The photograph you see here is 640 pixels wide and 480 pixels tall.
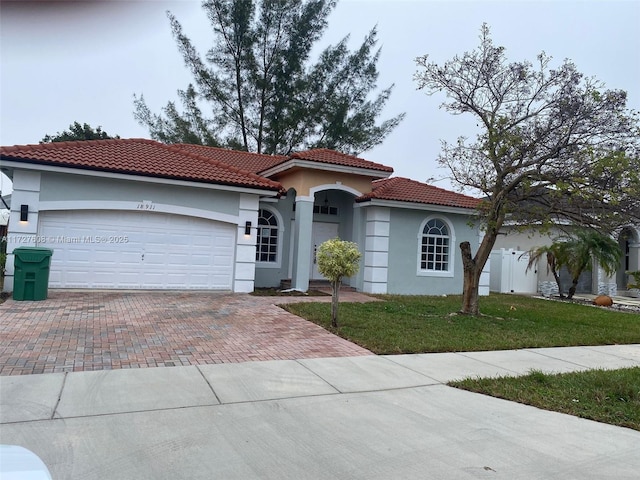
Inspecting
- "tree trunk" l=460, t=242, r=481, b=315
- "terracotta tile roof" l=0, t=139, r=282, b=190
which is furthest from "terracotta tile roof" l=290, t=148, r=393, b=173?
"tree trunk" l=460, t=242, r=481, b=315

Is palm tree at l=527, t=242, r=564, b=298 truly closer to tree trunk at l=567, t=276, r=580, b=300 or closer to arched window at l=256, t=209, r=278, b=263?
tree trunk at l=567, t=276, r=580, b=300

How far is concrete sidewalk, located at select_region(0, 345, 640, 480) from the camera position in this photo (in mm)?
3518

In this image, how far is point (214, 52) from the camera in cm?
2461

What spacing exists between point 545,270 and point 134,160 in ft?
57.6

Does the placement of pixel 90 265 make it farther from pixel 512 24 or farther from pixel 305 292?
pixel 512 24

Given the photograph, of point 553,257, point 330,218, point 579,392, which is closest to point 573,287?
point 553,257

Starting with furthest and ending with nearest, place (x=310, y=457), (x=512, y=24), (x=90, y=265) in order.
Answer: (x=90, y=265), (x=512, y=24), (x=310, y=457)

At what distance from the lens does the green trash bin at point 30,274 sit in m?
10.4

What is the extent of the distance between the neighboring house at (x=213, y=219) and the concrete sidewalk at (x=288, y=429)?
25.3 ft

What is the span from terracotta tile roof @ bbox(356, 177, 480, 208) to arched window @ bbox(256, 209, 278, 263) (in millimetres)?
3149

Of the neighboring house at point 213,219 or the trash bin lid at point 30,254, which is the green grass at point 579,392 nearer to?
the neighboring house at point 213,219

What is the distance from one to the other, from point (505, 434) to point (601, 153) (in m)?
7.87

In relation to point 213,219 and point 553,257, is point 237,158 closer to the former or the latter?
point 213,219

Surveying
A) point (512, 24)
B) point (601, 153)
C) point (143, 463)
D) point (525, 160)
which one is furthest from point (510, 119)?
point (143, 463)
